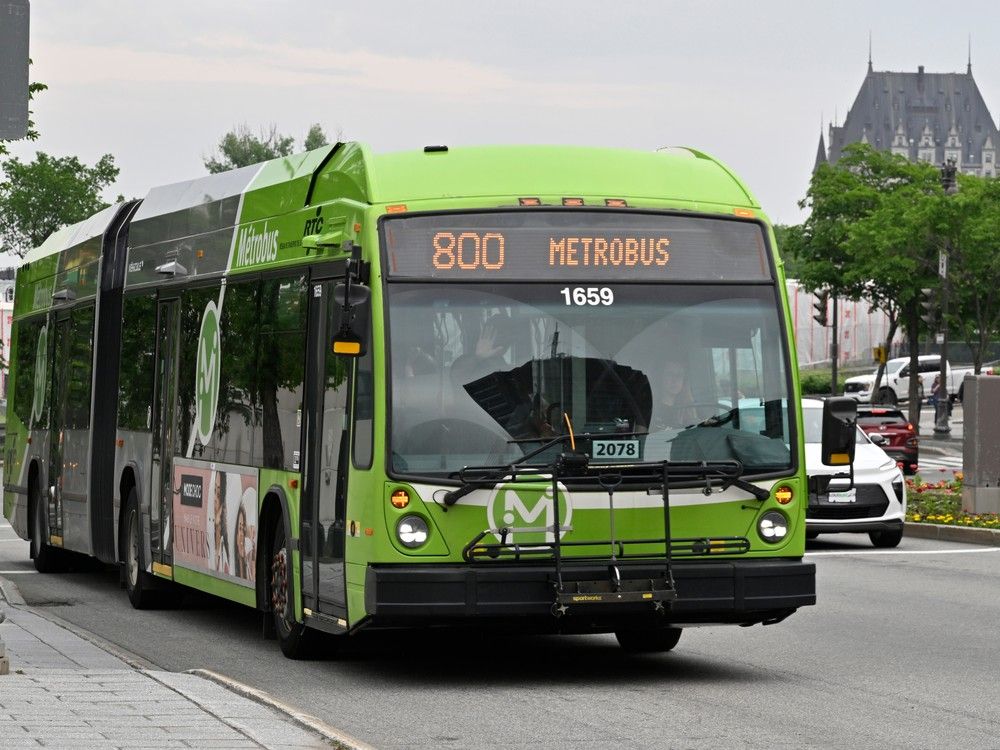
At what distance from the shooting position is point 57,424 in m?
19.1

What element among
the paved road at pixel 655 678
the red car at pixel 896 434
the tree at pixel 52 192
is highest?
the tree at pixel 52 192

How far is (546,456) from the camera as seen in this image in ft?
32.9

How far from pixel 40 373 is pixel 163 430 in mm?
5710

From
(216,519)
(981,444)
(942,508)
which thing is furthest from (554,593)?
(942,508)

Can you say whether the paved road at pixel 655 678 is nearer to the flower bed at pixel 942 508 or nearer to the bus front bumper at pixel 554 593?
the bus front bumper at pixel 554 593

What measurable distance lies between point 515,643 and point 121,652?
2.67 metres

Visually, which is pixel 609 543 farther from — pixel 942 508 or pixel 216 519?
pixel 942 508

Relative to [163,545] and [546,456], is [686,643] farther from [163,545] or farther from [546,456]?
[163,545]

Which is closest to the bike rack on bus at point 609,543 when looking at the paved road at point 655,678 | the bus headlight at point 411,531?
the bus headlight at point 411,531

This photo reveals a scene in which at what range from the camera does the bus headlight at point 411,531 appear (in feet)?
32.6

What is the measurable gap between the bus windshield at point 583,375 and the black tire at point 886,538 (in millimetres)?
11926

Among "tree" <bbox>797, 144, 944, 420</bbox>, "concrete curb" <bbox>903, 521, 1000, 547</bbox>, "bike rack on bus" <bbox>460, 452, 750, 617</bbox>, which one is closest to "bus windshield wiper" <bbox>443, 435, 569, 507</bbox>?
"bike rack on bus" <bbox>460, 452, 750, 617</bbox>

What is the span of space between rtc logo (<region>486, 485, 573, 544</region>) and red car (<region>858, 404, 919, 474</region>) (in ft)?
90.0

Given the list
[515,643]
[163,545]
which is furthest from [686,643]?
[163,545]
